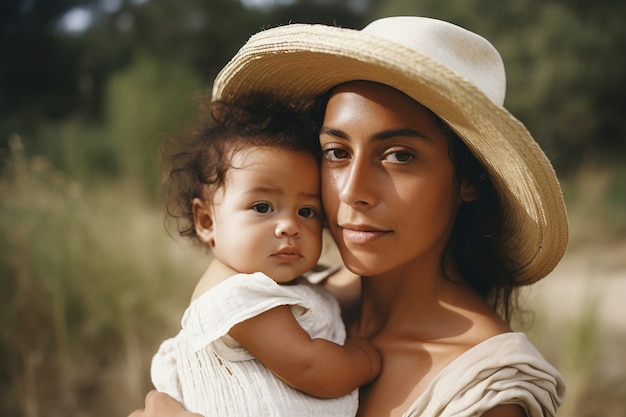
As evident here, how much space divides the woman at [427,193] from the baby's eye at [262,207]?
6.6 inches

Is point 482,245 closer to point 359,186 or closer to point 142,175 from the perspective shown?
point 359,186

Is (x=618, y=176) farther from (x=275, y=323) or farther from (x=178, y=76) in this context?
(x=275, y=323)

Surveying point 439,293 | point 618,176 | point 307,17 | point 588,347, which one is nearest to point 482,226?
point 439,293

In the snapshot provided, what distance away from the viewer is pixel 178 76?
1088cm

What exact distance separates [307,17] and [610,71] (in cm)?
1345

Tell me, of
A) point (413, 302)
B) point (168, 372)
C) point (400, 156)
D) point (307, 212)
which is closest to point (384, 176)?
point (400, 156)

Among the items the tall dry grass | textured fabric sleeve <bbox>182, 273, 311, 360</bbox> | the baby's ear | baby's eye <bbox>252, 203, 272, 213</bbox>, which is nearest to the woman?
baby's eye <bbox>252, 203, 272, 213</bbox>

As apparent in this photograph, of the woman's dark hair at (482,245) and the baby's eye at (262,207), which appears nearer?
the baby's eye at (262,207)

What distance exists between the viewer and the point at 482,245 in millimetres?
2195

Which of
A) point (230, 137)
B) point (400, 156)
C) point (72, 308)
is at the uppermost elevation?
point (230, 137)

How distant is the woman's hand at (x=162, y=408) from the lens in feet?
6.11

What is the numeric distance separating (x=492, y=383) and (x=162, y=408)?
92 centimetres

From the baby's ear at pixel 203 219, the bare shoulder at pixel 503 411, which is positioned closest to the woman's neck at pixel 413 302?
→ the bare shoulder at pixel 503 411

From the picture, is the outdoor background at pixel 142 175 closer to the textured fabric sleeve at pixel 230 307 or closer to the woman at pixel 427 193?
the woman at pixel 427 193
